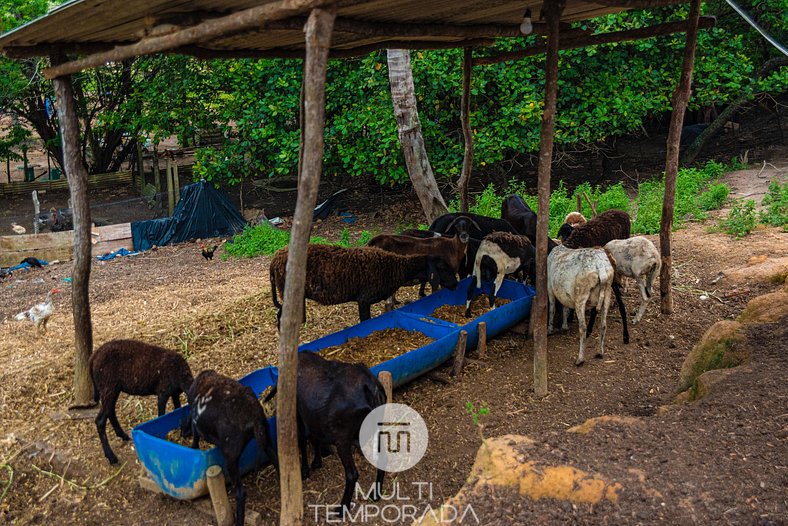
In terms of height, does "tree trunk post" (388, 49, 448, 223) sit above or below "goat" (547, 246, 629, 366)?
above

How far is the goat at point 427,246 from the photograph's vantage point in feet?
29.0

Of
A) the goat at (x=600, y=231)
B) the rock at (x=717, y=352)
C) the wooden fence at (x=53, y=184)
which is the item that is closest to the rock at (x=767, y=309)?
the rock at (x=717, y=352)

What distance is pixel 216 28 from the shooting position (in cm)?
491

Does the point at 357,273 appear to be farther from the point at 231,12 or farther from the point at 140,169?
the point at 140,169

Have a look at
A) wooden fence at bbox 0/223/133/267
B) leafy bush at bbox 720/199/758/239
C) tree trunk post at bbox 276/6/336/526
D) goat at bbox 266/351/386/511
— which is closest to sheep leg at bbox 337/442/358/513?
goat at bbox 266/351/386/511

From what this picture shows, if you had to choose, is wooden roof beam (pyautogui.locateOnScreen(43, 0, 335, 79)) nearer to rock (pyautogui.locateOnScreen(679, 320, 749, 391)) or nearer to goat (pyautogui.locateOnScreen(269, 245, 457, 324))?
goat (pyautogui.locateOnScreen(269, 245, 457, 324))

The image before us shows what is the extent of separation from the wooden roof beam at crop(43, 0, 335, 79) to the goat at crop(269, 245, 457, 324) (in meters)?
2.70

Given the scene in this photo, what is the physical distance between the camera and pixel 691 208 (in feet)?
41.7

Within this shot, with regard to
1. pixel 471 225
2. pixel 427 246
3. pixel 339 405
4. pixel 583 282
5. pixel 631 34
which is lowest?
pixel 339 405

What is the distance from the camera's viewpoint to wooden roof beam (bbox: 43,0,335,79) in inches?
175

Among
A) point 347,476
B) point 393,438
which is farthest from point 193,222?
point 347,476

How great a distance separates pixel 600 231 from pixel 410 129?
3909mm

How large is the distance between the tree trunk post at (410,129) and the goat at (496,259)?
355cm

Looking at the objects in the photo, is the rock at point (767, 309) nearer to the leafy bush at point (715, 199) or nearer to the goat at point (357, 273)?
the goat at point (357, 273)
